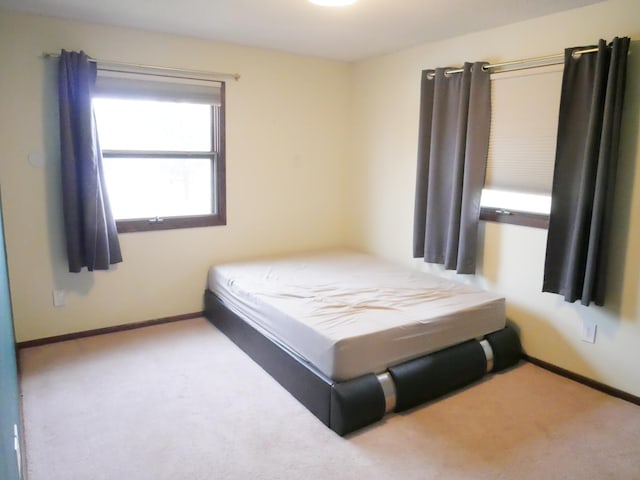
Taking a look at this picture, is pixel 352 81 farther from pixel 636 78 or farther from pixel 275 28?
pixel 636 78

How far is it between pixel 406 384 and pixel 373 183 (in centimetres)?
224

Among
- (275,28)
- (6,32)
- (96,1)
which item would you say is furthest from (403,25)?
(6,32)

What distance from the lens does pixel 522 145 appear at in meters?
3.05

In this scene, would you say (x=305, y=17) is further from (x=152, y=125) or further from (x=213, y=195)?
(x=213, y=195)

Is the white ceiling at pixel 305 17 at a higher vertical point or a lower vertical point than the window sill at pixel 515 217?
higher

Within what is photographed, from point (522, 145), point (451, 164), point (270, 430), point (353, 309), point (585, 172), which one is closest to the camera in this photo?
point (270, 430)

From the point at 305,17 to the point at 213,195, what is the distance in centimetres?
162

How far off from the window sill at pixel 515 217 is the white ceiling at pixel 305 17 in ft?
4.06

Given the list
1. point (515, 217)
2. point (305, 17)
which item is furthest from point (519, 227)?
point (305, 17)

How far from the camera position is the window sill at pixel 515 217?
2.97 metres

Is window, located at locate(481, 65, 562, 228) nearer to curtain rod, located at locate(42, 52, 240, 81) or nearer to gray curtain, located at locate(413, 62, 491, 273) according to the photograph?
gray curtain, located at locate(413, 62, 491, 273)

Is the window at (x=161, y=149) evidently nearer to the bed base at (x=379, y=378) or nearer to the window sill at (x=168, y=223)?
the window sill at (x=168, y=223)

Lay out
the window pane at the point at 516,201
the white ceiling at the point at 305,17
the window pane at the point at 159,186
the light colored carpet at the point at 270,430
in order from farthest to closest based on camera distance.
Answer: the window pane at the point at 159,186
the window pane at the point at 516,201
the white ceiling at the point at 305,17
the light colored carpet at the point at 270,430

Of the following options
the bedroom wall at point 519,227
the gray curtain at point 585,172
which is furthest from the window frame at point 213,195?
the gray curtain at point 585,172
